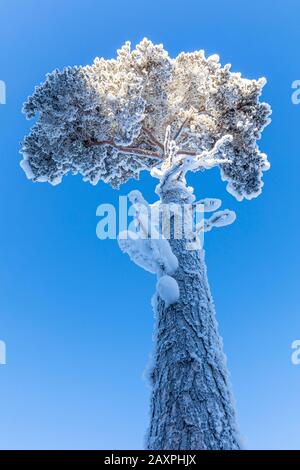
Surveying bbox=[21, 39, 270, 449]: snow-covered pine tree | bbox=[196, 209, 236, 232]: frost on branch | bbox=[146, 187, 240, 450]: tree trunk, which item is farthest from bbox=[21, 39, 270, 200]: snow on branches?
bbox=[146, 187, 240, 450]: tree trunk

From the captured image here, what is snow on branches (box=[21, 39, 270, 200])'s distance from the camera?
28.6ft

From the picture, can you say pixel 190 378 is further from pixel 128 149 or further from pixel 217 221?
pixel 128 149

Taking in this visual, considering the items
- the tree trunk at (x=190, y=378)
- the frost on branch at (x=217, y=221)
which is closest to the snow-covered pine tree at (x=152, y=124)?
the frost on branch at (x=217, y=221)

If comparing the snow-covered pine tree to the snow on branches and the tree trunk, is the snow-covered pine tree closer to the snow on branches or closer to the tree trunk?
the snow on branches

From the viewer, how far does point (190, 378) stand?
359 cm

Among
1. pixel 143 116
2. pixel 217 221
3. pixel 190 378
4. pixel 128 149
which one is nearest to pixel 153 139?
pixel 128 149

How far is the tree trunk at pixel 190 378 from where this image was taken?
10.5 ft

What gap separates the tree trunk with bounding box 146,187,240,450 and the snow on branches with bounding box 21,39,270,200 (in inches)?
211

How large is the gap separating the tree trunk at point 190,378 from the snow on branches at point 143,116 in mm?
5349

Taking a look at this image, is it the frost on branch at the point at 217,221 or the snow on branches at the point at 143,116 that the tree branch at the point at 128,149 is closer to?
the snow on branches at the point at 143,116

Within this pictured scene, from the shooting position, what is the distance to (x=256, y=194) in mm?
10078

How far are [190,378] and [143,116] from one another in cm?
656
